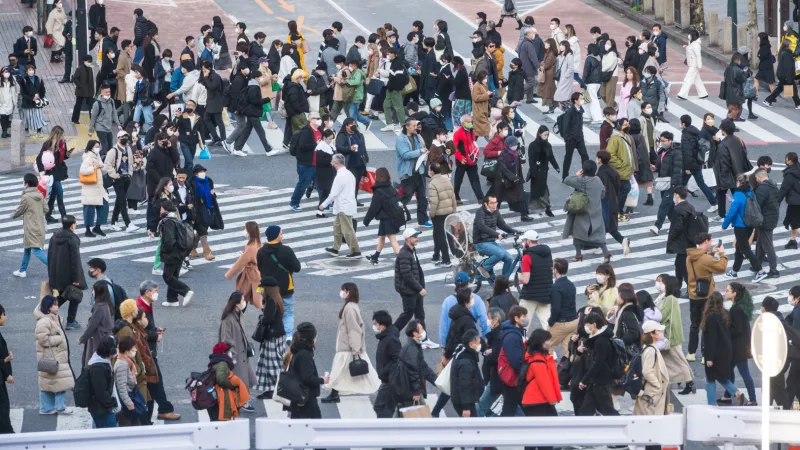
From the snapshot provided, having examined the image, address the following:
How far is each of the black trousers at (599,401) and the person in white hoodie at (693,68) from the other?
65.5 feet

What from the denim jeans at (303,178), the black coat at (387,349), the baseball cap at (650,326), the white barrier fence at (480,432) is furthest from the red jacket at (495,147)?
the white barrier fence at (480,432)

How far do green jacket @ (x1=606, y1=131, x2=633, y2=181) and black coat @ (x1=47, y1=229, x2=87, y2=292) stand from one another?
9.09 metres

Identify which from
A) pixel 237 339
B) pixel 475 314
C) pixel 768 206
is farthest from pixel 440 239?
pixel 237 339

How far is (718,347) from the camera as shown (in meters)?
16.3

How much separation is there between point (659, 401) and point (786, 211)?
10075 millimetres

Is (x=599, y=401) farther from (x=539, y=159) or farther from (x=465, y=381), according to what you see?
(x=539, y=159)

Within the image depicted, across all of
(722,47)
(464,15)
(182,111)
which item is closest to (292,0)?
(464,15)

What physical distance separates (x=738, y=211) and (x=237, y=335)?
8268mm

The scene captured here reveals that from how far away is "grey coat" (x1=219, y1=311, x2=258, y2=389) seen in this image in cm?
1653

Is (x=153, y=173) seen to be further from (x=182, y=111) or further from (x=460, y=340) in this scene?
(x=460, y=340)

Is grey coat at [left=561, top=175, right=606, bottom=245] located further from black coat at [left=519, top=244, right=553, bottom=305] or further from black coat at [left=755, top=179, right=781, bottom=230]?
black coat at [left=519, top=244, right=553, bottom=305]

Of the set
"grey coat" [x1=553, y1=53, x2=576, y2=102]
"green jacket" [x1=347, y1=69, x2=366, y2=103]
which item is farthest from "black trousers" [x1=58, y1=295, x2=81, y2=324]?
"grey coat" [x1=553, y1=53, x2=576, y2=102]

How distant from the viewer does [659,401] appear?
596 inches

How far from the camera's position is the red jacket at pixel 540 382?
48.2 ft
